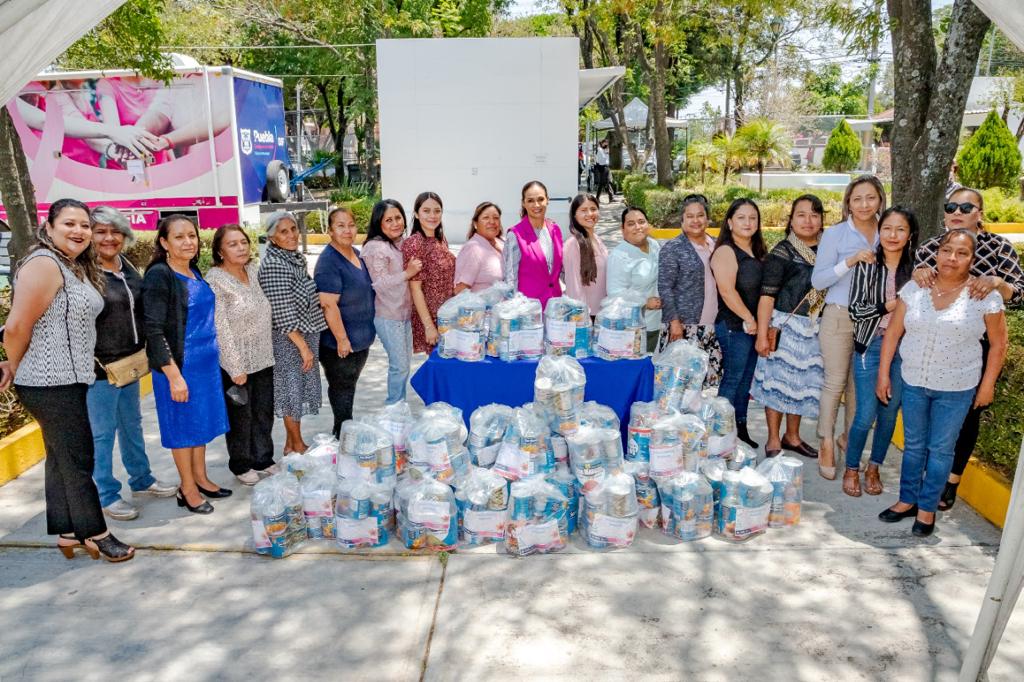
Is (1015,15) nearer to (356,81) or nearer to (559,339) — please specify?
(559,339)

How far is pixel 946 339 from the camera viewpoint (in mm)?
4004

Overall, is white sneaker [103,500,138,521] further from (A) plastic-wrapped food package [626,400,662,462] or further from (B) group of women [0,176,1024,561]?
(A) plastic-wrapped food package [626,400,662,462]

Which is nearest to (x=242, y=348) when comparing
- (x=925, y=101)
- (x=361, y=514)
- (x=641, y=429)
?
(x=361, y=514)

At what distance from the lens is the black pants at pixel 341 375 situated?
5285 mm

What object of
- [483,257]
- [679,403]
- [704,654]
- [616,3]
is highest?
[616,3]

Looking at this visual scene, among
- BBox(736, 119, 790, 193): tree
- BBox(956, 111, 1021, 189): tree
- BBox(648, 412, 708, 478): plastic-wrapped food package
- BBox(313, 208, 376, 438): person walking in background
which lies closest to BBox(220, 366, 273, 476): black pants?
BBox(313, 208, 376, 438): person walking in background

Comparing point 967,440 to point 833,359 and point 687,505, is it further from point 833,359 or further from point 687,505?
point 687,505

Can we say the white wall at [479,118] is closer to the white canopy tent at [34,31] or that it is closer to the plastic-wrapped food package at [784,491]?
the plastic-wrapped food package at [784,491]

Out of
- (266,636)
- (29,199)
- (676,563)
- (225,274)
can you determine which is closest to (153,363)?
(225,274)

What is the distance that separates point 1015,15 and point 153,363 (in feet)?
13.4

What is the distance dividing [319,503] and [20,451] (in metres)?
2.42

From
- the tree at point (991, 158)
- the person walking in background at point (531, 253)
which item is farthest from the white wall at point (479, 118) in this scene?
the tree at point (991, 158)

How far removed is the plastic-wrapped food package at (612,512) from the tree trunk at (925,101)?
3.95m

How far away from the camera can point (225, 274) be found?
15.0 ft
